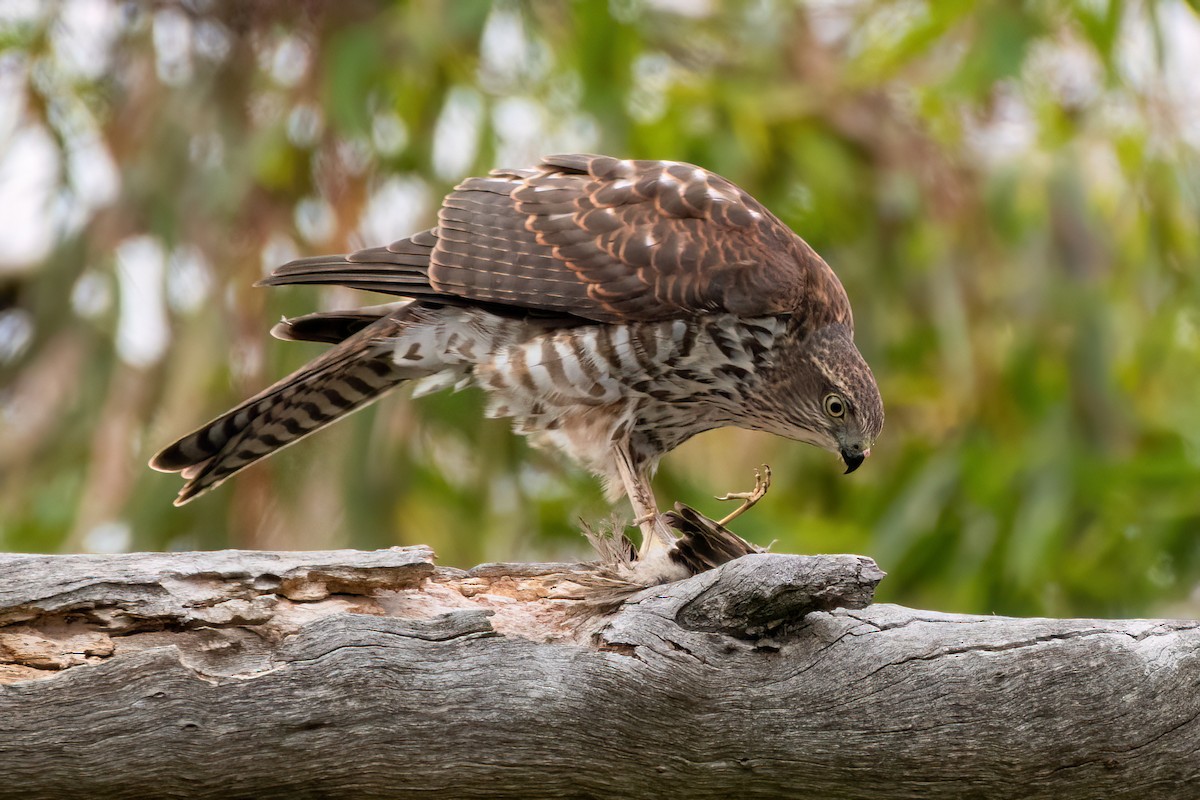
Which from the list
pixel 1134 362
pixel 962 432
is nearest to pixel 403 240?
pixel 962 432

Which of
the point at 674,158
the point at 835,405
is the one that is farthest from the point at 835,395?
the point at 674,158

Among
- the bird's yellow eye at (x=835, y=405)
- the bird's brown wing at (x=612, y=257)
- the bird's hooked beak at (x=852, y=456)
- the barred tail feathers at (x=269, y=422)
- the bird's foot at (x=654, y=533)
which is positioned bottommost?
the bird's foot at (x=654, y=533)

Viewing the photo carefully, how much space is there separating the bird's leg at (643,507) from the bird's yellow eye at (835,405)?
0.63 m

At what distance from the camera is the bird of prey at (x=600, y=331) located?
175 inches

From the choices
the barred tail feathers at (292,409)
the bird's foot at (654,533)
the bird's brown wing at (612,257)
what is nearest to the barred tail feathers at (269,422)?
the barred tail feathers at (292,409)

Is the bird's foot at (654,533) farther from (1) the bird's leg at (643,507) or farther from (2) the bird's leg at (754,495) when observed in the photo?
(2) the bird's leg at (754,495)

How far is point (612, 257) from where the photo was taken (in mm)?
4543

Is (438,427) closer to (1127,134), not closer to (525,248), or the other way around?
(525,248)

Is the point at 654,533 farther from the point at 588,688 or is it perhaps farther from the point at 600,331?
the point at 588,688

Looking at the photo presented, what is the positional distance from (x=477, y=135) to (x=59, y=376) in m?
2.52

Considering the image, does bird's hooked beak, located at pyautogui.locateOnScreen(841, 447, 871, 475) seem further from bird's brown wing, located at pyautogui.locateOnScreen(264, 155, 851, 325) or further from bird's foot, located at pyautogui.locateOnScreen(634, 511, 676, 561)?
bird's foot, located at pyautogui.locateOnScreen(634, 511, 676, 561)

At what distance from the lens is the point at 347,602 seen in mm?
3453

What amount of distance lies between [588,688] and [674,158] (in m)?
5.02

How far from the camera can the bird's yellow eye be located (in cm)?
455
